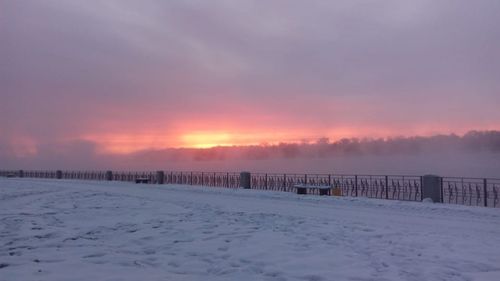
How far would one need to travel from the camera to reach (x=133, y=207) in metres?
16.8

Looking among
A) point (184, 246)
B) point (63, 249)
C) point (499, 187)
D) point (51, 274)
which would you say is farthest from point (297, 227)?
point (499, 187)

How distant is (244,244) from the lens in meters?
9.50

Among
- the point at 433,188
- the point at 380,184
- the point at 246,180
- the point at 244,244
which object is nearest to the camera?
the point at 244,244

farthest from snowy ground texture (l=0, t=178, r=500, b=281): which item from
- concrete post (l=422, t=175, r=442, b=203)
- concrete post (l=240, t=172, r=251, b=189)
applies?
concrete post (l=240, t=172, r=251, b=189)

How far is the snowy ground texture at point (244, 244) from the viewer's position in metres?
7.29

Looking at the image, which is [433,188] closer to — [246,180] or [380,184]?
[380,184]

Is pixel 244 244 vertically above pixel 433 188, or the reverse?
pixel 433 188

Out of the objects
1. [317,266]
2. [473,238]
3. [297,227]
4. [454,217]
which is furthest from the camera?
[454,217]

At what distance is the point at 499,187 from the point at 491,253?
50.8ft

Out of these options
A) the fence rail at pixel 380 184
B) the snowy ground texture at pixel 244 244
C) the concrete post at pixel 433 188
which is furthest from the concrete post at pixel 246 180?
the snowy ground texture at pixel 244 244

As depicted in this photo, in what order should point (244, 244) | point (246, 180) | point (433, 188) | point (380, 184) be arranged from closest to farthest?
point (244, 244) < point (433, 188) < point (380, 184) < point (246, 180)

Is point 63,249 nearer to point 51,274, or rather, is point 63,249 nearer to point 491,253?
point 51,274

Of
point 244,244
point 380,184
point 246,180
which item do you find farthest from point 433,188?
point 244,244

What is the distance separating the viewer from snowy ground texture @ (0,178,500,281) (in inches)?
287
